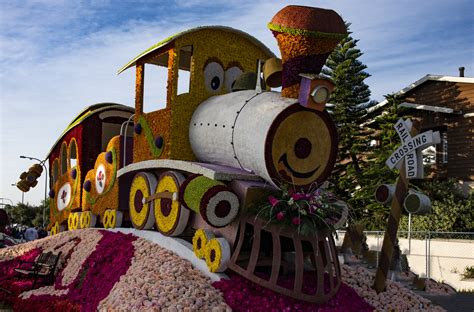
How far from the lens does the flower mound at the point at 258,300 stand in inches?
355

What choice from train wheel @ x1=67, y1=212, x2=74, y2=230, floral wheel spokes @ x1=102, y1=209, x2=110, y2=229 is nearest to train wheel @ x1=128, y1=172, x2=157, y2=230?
floral wheel spokes @ x1=102, y1=209, x2=110, y2=229

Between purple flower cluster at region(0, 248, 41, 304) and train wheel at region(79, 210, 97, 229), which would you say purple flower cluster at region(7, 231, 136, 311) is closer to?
purple flower cluster at region(0, 248, 41, 304)

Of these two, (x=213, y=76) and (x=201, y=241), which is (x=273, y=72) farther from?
(x=201, y=241)

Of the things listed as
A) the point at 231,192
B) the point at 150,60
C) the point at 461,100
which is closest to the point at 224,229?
the point at 231,192

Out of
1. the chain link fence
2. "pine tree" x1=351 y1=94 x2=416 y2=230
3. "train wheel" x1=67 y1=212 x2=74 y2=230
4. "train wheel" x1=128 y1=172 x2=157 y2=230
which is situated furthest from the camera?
"pine tree" x1=351 y1=94 x2=416 y2=230

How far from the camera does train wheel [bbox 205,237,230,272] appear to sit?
949 centimetres

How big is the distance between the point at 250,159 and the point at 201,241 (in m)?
1.65

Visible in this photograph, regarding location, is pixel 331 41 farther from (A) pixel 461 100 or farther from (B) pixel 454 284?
(A) pixel 461 100

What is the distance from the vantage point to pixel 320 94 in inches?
385

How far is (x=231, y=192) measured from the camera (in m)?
9.68

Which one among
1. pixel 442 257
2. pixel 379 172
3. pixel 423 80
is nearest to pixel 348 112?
pixel 423 80

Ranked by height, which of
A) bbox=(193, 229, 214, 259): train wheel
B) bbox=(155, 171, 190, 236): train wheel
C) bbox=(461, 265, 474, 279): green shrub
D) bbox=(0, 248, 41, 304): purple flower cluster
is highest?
bbox=(155, 171, 190, 236): train wheel

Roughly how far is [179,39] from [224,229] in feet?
13.4

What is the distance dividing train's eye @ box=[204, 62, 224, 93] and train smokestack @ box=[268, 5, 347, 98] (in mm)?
2301
